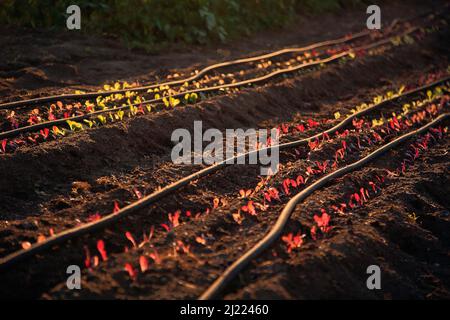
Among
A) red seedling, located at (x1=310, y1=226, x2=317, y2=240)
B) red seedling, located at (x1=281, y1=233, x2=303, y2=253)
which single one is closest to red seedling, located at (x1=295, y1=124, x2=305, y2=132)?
red seedling, located at (x1=310, y1=226, x2=317, y2=240)

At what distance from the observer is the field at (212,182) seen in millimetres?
4441

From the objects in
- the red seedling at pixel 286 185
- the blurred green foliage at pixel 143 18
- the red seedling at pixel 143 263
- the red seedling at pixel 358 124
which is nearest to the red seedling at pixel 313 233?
the red seedling at pixel 286 185

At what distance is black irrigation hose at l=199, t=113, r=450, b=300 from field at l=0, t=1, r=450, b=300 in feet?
0.06

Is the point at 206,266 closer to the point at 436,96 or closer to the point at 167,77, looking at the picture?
the point at 167,77

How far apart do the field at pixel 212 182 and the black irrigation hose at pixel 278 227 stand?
0.02 metres

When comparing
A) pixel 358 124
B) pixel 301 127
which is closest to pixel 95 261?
pixel 301 127

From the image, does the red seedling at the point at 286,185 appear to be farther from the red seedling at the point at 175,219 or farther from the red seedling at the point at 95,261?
the red seedling at the point at 95,261

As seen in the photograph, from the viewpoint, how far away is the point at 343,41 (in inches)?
591

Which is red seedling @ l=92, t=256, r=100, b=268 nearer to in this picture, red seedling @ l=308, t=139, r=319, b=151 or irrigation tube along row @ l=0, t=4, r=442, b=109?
red seedling @ l=308, t=139, r=319, b=151

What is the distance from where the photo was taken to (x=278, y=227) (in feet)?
16.5

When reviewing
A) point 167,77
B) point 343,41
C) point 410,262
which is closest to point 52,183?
point 410,262

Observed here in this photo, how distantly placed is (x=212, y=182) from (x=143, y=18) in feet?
26.2

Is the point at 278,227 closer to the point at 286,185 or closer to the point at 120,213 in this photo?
the point at 286,185

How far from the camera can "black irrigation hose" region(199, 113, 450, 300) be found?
413 cm
